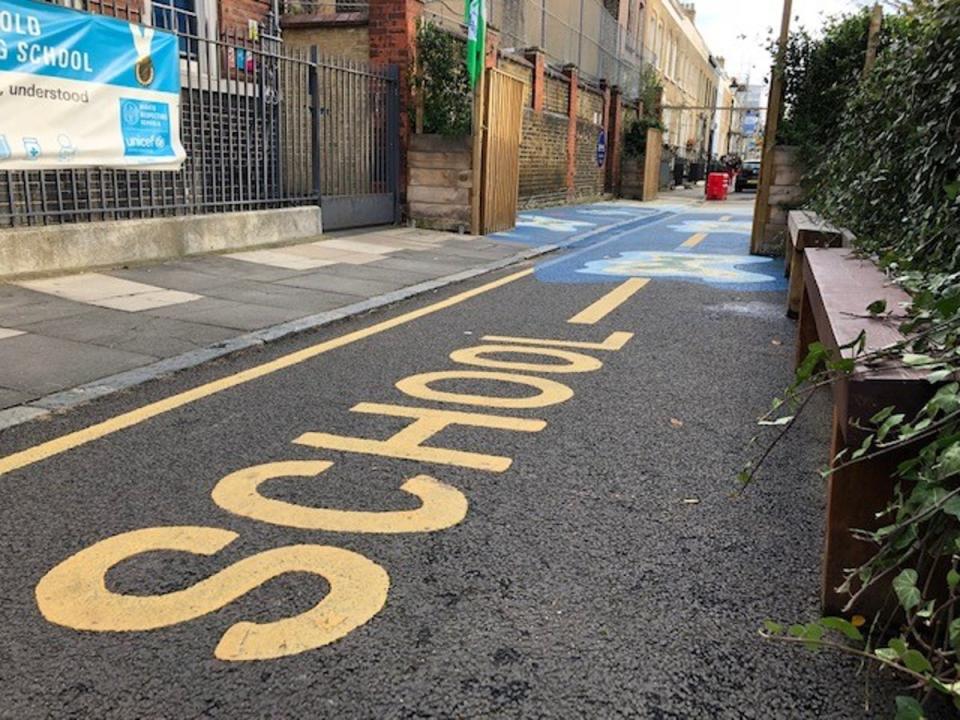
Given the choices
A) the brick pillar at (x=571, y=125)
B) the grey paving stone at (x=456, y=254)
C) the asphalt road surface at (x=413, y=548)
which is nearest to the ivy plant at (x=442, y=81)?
the grey paving stone at (x=456, y=254)

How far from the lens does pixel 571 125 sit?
75.8 feet

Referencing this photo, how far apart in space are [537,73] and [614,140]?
29.5ft

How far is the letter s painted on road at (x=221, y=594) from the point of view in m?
2.29

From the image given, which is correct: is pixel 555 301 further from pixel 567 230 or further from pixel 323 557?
pixel 567 230

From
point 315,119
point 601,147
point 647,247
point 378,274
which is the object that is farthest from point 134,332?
point 601,147

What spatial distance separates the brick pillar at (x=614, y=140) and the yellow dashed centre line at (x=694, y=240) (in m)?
13.1

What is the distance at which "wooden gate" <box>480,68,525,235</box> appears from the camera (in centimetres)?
1297

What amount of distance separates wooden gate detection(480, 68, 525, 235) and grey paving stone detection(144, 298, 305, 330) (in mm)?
6774

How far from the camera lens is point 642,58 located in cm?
3522

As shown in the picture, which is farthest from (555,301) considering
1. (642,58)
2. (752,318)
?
(642,58)

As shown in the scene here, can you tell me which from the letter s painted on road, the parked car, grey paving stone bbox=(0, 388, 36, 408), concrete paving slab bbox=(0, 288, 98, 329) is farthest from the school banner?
the parked car

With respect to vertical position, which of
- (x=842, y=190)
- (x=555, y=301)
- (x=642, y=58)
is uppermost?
(x=642, y=58)

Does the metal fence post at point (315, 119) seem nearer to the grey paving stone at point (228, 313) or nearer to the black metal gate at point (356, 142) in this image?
the black metal gate at point (356, 142)

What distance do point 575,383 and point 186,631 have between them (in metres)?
3.03
